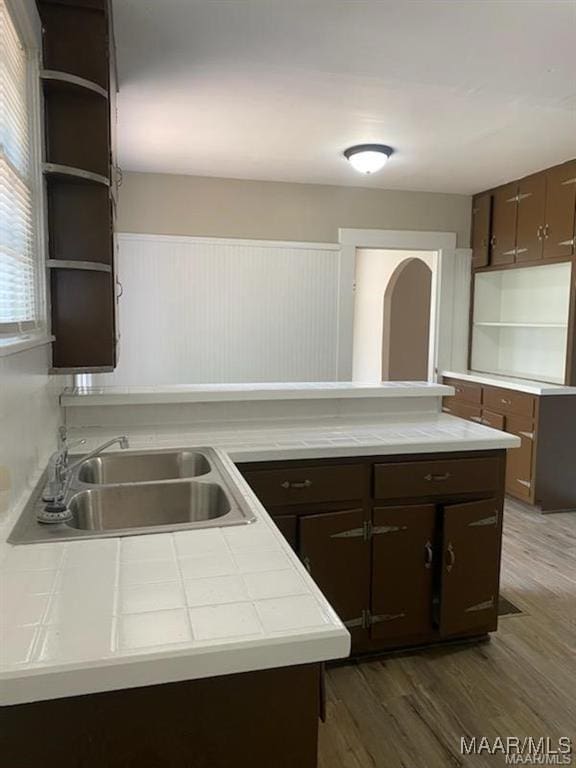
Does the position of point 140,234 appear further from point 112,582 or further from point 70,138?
point 112,582

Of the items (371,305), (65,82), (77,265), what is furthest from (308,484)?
(371,305)

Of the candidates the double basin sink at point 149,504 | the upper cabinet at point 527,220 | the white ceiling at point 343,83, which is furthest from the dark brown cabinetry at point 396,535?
the upper cabinet at point 527,220

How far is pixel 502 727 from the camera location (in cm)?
196

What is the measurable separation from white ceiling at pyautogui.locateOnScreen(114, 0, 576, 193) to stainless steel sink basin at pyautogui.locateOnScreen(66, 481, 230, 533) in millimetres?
1772

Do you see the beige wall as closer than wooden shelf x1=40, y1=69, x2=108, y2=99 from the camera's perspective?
No

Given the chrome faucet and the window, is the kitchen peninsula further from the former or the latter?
the window

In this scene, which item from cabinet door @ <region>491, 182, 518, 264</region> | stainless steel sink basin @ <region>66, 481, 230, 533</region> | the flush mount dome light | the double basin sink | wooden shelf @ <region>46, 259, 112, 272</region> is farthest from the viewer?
cabinet door @ <region>491, 182, 518, 264</region>

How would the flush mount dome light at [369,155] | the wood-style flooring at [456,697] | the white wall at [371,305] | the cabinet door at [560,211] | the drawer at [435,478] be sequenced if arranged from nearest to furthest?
the wood-style flooring at [456,697]
the drawer at [435,478]
the flush mount dome light at [369,155]
the cabinet door at [560,211]
the white wall at [371,305]

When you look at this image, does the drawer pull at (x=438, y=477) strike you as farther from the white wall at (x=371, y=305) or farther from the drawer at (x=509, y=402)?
the white wall at (x=371, y=305)

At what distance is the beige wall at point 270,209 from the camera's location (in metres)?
4.63

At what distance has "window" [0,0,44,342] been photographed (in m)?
1.42

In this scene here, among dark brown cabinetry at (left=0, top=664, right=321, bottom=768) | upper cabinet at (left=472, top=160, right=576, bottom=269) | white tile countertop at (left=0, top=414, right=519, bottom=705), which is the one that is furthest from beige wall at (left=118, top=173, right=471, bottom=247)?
dark brown cabinetry at (left=0, top=664, right=321, bottom=768)

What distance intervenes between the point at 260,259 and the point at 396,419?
8.23ft

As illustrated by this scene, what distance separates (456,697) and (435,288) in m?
3.92
